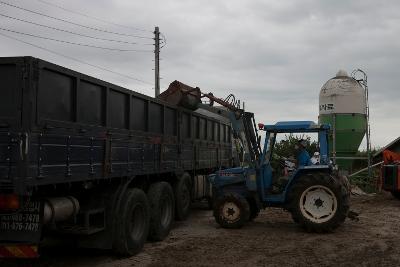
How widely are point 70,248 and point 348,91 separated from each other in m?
14.1

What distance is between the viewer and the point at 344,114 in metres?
19.7

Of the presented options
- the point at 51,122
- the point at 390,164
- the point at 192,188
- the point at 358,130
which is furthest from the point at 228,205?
the point at 358,130

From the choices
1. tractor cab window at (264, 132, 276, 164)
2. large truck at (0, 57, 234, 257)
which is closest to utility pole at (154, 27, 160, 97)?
tractor cab window at (264, 132, 276, 164)

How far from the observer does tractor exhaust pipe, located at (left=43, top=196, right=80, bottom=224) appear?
20.2ft

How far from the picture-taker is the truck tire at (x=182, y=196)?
1114cm

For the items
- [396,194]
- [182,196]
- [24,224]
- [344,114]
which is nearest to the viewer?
[24,224]

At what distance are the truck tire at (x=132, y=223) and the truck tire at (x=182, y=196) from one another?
2406mm

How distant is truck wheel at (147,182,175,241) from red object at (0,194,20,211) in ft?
12.4

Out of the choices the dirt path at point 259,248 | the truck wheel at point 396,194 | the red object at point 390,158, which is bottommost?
the dirt path at point 259,248

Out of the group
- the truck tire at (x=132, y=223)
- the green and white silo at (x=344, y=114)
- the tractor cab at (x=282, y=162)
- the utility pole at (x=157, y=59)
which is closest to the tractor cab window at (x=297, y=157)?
the tractor cab at (x=282, y=162)

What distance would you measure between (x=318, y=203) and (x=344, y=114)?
997 centimetres

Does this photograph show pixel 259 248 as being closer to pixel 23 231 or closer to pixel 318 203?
pixel 318 203

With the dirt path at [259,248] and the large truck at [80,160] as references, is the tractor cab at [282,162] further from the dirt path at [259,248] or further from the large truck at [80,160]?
the large truck at [80,160]

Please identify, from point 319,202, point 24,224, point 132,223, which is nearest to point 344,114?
point 319,202
